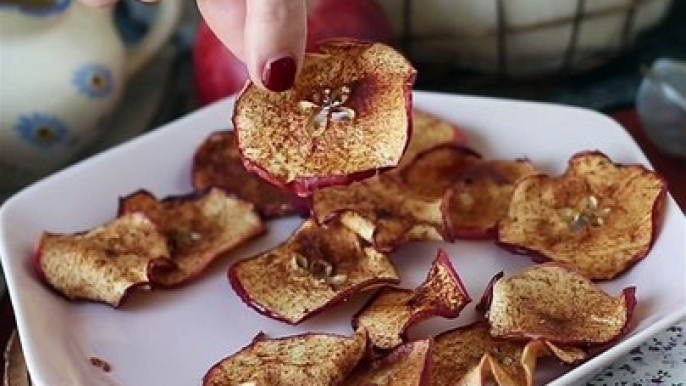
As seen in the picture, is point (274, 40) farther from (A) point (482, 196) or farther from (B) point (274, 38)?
(A) point (482, 196)

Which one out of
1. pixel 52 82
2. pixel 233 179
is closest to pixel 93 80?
pixel 52 82

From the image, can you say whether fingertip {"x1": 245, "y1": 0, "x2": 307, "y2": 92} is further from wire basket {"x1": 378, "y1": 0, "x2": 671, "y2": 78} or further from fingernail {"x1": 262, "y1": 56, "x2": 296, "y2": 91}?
wire basket {"x1": 378, "y1": 0, "x2": 671, "y2": 78}

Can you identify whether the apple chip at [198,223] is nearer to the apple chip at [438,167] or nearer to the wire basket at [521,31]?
the apple chip at [438,167]


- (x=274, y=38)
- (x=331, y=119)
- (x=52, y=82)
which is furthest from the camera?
(x=52, y=82)

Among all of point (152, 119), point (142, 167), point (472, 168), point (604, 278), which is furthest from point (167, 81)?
point (604, 278)

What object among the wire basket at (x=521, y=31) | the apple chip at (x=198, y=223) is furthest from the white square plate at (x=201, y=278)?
the wire basket at (x=521, y=31)

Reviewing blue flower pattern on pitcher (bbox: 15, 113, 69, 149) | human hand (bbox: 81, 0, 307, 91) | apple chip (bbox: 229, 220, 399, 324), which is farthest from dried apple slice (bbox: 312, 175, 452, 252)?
blue flower pattern on pitcher (bbox: 15, 113, 69, 149)
